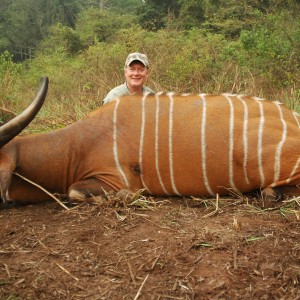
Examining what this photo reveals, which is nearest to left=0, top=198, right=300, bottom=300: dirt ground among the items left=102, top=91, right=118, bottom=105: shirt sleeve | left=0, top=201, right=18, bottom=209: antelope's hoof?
left=0, top=201, right=18, bottom=209: antelope's hoof

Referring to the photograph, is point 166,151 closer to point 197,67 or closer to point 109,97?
point 109,97

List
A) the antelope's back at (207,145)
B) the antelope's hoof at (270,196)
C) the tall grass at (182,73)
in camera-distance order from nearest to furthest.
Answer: the antelope's hoof at (270,196) < the antelope's back at (207,145) < the tall grass at (182,73)

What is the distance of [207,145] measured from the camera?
134 inches

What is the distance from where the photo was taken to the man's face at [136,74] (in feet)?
16.9

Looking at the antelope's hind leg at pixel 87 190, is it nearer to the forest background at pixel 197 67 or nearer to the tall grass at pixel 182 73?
the forest background at pixel 197 67

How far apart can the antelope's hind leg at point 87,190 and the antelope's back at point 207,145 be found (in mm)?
184

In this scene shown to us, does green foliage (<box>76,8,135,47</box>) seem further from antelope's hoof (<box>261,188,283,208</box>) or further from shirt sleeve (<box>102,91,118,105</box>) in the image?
antelope's hoof (<box>261,188,283,208</box>)

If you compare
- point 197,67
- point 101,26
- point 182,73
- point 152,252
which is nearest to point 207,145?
point 152,252

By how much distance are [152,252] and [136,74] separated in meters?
3.04

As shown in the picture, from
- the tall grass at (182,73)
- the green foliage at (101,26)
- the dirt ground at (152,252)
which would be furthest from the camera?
the green foliage at (101,26)

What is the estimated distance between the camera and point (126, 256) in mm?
2412

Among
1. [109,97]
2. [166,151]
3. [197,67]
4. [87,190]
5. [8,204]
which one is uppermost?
[197,67]

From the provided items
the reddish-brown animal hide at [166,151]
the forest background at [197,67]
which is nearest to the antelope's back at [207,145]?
the reddish-brown animal hide at [166,151]

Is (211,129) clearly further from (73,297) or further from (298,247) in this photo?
(73,297)
